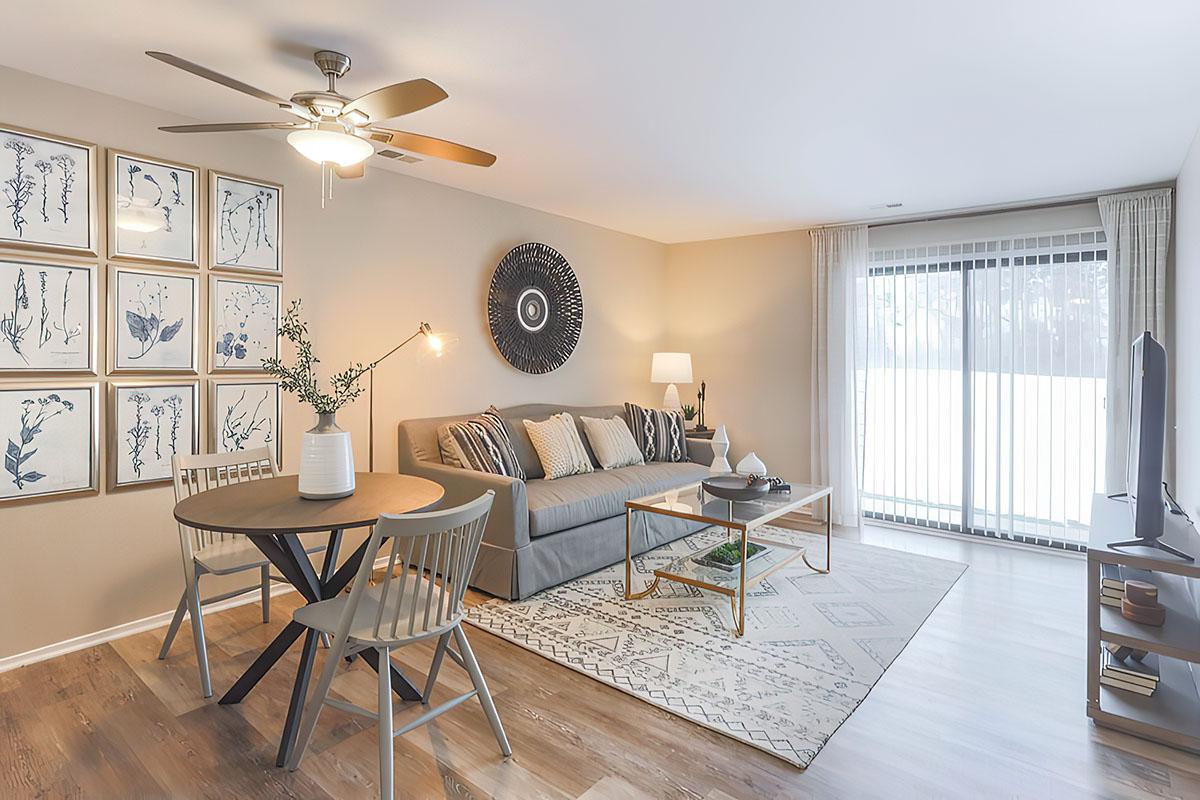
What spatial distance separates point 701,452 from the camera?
5.34 meters

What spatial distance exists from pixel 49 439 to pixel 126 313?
2.09 ft

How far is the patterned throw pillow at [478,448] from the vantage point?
12.4 feet

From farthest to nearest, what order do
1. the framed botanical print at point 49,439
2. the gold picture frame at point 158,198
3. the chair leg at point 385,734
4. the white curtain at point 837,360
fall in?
the white curtain at point 837,360 → the gold picture frame at point 158,198 → the framed botanical print at point 49,439 → the chair leg at point 385,734

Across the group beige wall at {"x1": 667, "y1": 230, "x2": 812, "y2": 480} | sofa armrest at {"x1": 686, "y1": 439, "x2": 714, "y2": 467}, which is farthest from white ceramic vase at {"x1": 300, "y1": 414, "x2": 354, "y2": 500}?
beige wall at {"x1": 667, "y1": 230, "x2": 812, "y2": 480}

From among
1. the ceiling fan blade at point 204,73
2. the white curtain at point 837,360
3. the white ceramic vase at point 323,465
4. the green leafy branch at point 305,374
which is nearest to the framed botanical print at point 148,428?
the green leafy branch at point 305,374

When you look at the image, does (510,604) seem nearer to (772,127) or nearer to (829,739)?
(829,739)

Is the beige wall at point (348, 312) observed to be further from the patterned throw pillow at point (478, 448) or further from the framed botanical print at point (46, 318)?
the patterned throw pillow at point (478, 448)

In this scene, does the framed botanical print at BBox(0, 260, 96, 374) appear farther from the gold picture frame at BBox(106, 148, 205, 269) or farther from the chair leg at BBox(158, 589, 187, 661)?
the chair leg at BBox(158, 589, 187, 661)

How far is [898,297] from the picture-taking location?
5008 mm

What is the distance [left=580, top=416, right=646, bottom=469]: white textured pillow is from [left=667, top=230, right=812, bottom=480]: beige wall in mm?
1327

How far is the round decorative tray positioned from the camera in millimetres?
3450

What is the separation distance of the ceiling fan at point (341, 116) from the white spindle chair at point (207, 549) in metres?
1.40

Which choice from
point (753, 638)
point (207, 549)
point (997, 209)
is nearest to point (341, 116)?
point (207, 549)

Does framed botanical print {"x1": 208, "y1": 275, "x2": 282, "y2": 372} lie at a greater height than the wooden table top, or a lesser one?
greater
